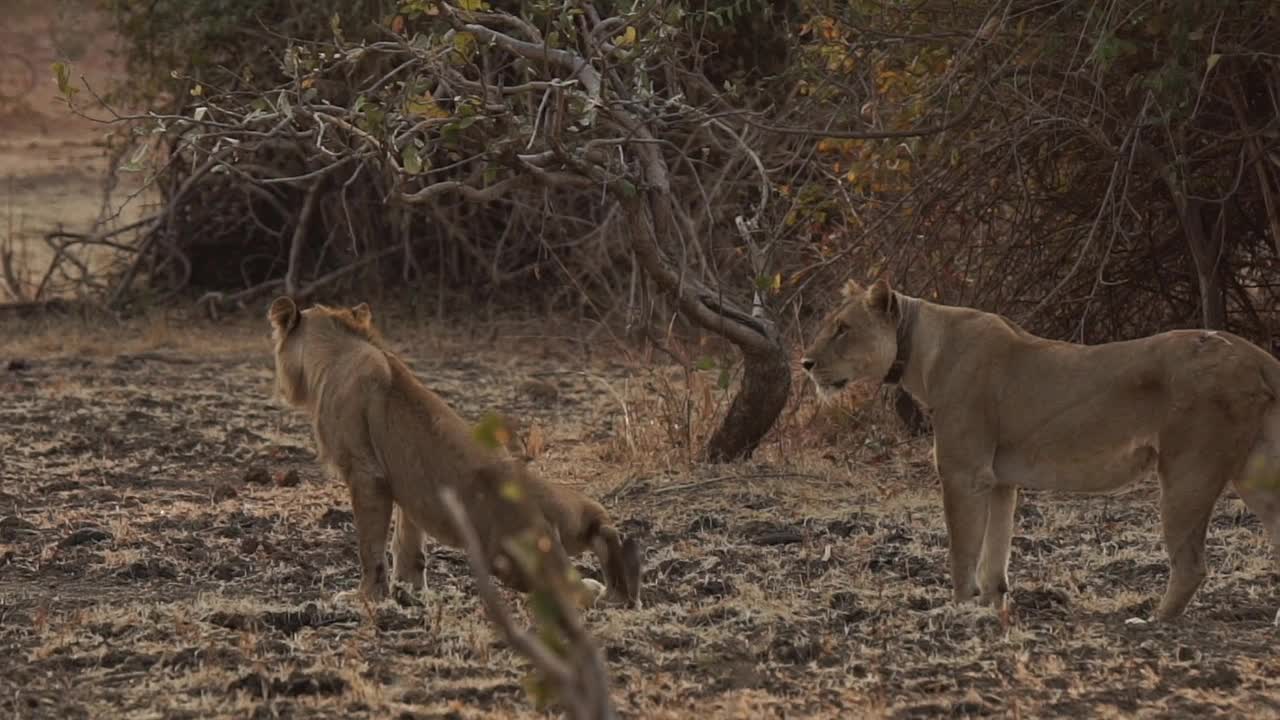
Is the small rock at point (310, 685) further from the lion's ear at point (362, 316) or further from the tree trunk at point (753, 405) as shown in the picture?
the tree trunk at point (753, 405)

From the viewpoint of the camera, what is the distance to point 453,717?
505cm

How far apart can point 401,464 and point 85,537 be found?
208cm

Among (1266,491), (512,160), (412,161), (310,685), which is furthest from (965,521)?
(512,160)

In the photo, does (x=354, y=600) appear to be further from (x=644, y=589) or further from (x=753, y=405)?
(x=753, y=405)

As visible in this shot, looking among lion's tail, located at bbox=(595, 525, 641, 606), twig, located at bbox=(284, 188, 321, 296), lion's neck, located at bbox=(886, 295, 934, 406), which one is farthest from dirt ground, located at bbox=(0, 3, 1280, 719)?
twig, located at bbox=(284, 188, 321, 296)

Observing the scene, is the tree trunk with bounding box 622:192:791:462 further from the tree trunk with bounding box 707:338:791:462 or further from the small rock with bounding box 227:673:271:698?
the small rock with bounding box 227:673:271:698

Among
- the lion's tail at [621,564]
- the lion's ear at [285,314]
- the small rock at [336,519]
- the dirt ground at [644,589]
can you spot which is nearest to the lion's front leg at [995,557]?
the dirt ground at [644,589]

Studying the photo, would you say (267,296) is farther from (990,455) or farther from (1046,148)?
(990,455)

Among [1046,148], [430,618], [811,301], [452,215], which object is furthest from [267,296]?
[430,618]

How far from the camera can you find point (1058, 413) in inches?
241

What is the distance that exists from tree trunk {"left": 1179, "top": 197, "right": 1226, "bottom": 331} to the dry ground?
2.55 feet

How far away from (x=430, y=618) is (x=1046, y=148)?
4.09 meters

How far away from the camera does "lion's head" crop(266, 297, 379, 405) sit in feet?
21.8

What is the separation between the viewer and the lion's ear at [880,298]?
21.0 feet
